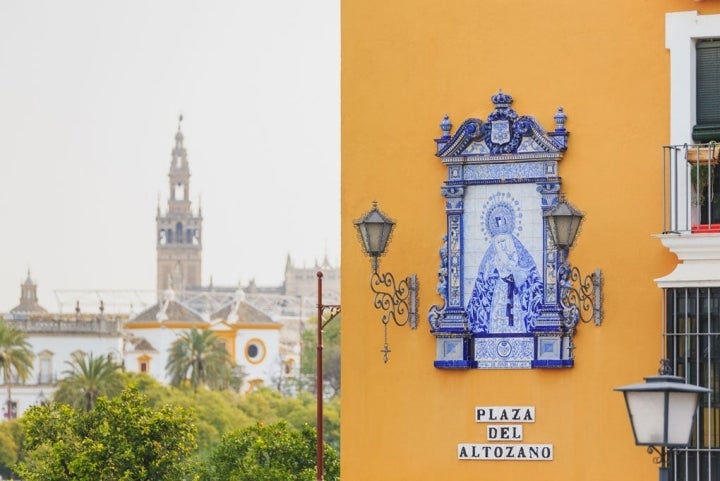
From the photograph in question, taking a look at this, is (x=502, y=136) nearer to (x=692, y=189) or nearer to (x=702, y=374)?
(x=692, y=189)

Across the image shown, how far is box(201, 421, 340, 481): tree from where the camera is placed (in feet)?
124

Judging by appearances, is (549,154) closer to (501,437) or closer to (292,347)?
(501,437)

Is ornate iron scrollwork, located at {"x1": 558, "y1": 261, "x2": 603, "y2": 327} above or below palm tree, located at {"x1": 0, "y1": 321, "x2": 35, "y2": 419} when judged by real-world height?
below

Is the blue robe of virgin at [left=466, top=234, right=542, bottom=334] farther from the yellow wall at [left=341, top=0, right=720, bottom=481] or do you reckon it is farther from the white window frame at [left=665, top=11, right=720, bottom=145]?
the white window frame at [left=665, top=11, right=720, bottom=145]

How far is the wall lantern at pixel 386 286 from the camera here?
44.2 ft

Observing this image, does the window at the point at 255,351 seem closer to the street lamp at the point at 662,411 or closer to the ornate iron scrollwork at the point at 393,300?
the ornate iron scrollwork at the point at 393,300

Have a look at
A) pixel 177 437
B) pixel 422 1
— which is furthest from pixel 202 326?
pixel 422 1

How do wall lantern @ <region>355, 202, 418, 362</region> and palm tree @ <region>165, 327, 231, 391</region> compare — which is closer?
wall lantern @ <region>355, 202, 418, 362</region>

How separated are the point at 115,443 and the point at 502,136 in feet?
68.3

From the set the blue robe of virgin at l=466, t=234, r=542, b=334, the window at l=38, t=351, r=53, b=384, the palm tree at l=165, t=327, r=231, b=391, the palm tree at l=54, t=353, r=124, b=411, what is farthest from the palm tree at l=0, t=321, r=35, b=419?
the blue robe of virgin at l=466, t=234, r=542, b=334

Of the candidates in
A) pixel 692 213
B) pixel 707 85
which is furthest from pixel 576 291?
pixel 707 85

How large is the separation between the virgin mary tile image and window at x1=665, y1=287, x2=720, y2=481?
3.24 ft

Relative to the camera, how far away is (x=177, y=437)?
3369 cm

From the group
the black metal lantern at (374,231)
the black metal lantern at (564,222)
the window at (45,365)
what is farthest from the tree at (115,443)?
the window at (45,365)
